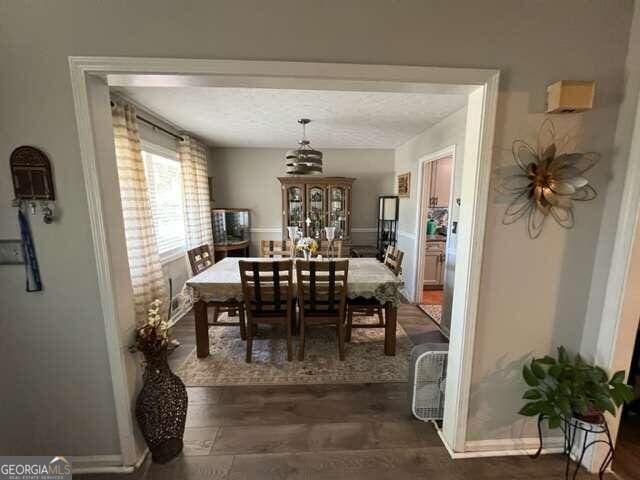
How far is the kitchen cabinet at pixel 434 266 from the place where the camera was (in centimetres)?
446

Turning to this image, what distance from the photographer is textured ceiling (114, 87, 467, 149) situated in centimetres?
234

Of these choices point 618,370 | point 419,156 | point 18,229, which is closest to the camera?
point 18,229

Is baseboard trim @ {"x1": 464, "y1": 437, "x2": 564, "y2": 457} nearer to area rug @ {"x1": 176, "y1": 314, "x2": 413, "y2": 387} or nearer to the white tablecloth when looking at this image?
area rug @ {"x1": 176, "y1": 314, "x2": 413, "y2": 387}

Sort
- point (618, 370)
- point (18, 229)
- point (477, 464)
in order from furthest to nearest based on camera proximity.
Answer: point (477, 464), point (618, 370), point (18, 229)

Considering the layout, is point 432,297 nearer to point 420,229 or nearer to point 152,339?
point 420,229

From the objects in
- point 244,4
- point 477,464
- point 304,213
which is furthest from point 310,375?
point 304,213

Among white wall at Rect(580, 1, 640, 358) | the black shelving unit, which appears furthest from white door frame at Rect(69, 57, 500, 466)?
the black shelving unit

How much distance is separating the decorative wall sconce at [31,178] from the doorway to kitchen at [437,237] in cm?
322

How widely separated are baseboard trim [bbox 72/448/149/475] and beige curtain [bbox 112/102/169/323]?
126cm

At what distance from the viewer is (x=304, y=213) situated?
15.2 feet

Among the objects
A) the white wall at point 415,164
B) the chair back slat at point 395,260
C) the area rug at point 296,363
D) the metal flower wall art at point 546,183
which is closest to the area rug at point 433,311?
the white wall at point 415,164

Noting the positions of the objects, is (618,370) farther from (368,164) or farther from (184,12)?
(368,164)

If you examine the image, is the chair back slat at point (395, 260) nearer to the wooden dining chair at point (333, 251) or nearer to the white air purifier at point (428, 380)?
the wooden dining chair at point (333, 251)

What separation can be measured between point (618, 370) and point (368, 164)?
4.15 metres
